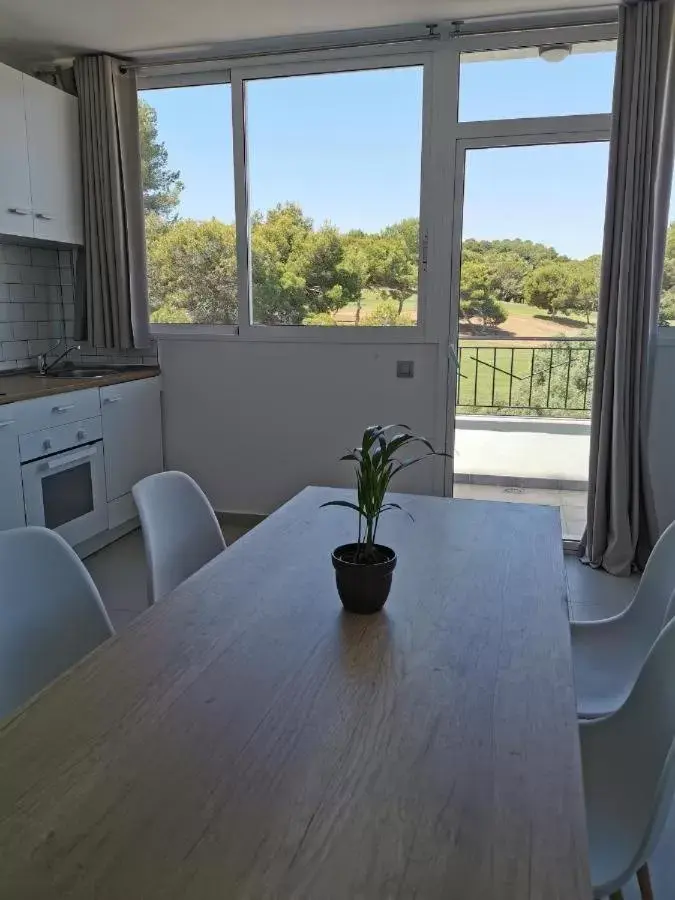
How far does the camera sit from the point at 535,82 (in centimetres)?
342

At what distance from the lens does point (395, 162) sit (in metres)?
3.67

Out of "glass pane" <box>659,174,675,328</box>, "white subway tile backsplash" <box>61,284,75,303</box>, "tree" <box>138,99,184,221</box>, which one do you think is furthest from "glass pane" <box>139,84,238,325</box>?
"glass pane" <box>659,174,675,328</box>

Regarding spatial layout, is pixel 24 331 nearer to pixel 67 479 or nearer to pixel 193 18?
pixel 67 479

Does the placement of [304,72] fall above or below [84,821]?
above

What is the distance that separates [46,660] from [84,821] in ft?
2.24

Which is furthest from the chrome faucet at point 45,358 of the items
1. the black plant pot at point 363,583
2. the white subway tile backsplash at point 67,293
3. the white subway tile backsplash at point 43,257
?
the black plant pot at point 363,583

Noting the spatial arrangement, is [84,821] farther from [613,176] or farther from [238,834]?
[613,176]

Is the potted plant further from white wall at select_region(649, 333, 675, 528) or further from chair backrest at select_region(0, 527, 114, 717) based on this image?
white wall at select_region(649, 333, 675, 528)

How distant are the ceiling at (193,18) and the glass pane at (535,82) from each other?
25 cm

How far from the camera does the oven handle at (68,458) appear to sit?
3196 mm

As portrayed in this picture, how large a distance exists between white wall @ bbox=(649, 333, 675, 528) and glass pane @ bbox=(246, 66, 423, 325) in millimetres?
1302

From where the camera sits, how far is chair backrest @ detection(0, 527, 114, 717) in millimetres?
1340

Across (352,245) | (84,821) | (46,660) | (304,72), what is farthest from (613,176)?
(84,821)

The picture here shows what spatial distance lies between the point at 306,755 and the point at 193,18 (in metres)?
3.48
